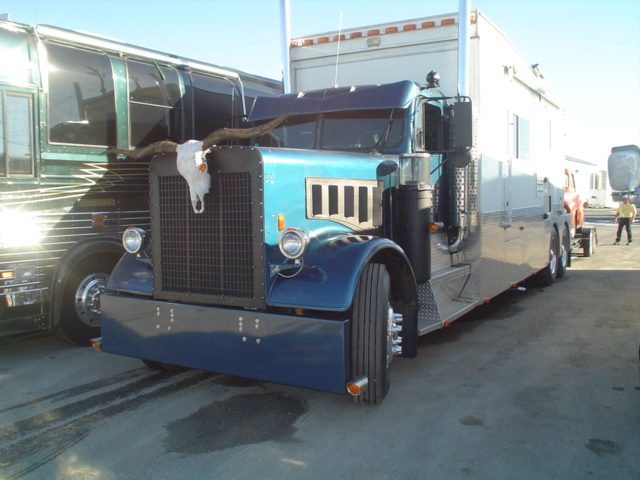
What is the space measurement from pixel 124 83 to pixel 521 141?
5262 mm

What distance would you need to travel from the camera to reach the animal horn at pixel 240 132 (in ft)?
12.4

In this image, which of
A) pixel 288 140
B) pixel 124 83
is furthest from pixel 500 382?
pixel 124 83

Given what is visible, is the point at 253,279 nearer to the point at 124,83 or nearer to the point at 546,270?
the point at 124,83

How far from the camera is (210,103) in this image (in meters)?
8.09

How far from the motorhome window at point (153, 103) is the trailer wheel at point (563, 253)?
298 inches

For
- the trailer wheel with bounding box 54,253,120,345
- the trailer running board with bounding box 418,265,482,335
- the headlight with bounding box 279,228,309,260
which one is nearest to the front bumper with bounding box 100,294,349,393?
the headlight with bounding box 279,228,309,260

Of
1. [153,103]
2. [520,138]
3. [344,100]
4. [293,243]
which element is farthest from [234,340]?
[520,138]

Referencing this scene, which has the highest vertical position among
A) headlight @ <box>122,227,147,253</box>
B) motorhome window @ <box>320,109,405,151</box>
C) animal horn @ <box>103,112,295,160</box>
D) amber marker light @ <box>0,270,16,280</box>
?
motorhome window @ <box>320,109,405,151</box>

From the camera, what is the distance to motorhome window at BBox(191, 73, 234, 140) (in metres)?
7.90

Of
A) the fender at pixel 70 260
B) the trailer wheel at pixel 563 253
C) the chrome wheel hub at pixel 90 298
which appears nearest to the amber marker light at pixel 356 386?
the fender at pixel 70 260

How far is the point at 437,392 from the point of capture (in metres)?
4.85

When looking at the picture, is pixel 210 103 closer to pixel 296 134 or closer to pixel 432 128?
pixel 296 134

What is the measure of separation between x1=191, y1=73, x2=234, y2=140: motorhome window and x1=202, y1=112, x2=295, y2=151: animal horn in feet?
12.0

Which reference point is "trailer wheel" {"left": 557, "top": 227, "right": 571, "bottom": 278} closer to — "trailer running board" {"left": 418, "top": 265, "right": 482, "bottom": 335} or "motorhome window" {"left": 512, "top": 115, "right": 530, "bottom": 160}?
"motorhome window" {"left": 512, "top": 115, "right": 530, "bottom": 160}
